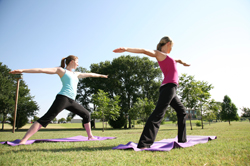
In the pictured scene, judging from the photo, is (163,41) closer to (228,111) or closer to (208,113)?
(208,113)

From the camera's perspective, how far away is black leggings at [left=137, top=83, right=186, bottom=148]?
4004 mm

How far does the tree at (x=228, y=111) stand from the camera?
1975 inches

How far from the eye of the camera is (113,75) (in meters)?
36.4

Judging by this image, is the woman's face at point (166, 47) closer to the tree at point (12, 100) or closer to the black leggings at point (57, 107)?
the black leggings at point (57, 107)

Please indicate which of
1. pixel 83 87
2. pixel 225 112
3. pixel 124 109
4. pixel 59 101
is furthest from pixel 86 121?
pixel 225 112

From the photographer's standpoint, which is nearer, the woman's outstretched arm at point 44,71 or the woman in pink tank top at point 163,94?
the woman in pink tank top at point 163,94

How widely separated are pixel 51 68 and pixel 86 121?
217cm

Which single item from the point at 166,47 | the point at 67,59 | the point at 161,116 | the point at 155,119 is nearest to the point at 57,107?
the point at 67,59

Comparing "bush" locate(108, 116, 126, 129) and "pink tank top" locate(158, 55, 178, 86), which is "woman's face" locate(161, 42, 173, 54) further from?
"bush" locate(108, 116, 126, 129)

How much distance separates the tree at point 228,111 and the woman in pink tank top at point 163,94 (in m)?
53.9

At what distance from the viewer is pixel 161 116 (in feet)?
13.7

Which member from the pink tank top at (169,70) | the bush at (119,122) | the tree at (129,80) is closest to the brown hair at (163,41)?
the pink tank top at (169,70)

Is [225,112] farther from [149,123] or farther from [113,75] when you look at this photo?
[149,123]

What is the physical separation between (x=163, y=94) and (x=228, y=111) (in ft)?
184
